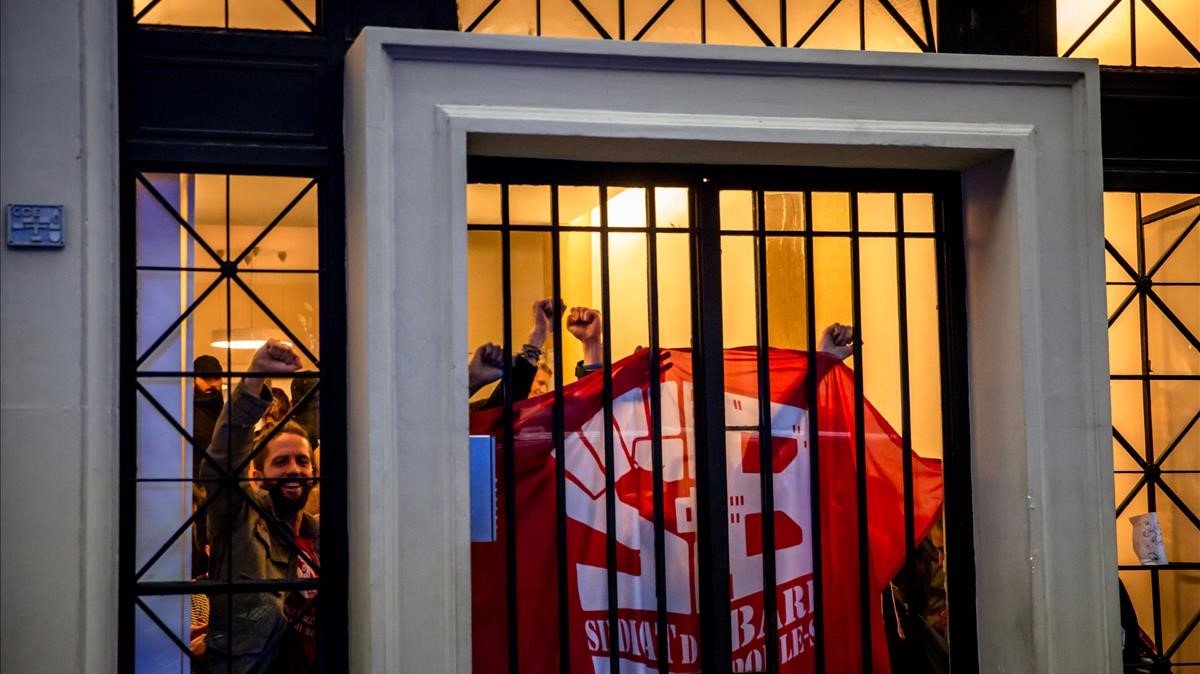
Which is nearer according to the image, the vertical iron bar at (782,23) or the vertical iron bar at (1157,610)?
the vertical iron bar at (782,23)

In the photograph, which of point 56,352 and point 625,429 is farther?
point 625,429

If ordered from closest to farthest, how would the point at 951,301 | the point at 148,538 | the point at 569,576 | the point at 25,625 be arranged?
the point at 25,625 → the point at 148,538 → the point at 569,576 → the point at 951,301

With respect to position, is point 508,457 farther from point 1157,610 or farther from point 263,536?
point 1157,610

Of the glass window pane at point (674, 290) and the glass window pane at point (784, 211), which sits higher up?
the glass window pane at point (784, 211)

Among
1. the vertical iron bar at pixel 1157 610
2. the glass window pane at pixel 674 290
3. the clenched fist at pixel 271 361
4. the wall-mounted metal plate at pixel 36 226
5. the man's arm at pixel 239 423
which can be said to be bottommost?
the vertical iron bar at pixel 1157 610

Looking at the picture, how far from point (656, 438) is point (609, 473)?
1.04ft

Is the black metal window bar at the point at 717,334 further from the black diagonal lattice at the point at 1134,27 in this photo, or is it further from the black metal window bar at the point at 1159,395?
the black diagonal lattice at the point at 1134,27

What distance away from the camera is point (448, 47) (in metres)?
6.98

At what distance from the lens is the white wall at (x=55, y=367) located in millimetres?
6355

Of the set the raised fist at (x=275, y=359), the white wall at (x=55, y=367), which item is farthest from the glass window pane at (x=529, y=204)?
the white wall at (x=55, y=367)

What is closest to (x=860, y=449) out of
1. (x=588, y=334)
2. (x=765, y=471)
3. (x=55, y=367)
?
(x=765, y=471)

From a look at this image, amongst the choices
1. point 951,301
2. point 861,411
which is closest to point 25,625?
point 861,411

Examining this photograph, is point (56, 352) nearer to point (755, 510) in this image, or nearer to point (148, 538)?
point (148, 538)

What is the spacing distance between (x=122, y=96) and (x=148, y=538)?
7.16 feet
